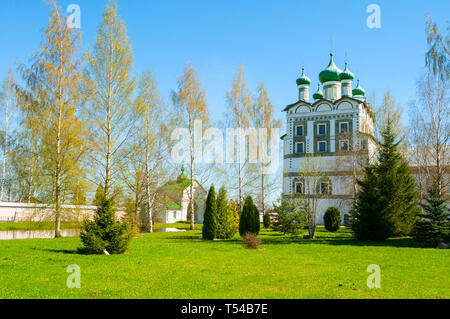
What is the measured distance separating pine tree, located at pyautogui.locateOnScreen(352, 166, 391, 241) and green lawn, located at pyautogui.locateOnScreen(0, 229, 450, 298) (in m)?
5.21

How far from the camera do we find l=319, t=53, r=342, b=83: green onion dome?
141 ft

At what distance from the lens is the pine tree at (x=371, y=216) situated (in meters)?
18.3

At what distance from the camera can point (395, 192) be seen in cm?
1859

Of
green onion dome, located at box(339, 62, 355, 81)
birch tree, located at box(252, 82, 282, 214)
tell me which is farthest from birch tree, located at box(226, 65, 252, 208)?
green onion dome, located at box(339, 62, 355, 81)

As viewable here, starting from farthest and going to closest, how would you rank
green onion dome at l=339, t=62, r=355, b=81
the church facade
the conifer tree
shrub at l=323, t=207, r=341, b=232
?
green onion dome at l=339, t=62, r=355, b=81 < the church facade < shrub at l=323, t=207, r=341, b=232 < the conifer tree

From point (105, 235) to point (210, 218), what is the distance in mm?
8427

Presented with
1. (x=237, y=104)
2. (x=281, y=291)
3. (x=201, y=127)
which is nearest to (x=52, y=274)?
(x=281, y=291)

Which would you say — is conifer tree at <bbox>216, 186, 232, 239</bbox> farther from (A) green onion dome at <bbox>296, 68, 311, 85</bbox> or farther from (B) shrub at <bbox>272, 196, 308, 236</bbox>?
(A) green onion dome at <bbox>296, 68, 311, 85</bbox>

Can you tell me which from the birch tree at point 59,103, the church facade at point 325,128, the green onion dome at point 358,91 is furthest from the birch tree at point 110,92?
the green onion dome at point 358,91

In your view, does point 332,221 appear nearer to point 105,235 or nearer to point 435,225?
point 435,225

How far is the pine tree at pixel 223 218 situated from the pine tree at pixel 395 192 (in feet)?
27.4

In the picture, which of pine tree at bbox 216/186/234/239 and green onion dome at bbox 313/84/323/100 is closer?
pine tree at bbox 216/186/234/239

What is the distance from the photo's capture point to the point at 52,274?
8562mm

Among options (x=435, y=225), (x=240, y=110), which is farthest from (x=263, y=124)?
(x=435, y=225)
